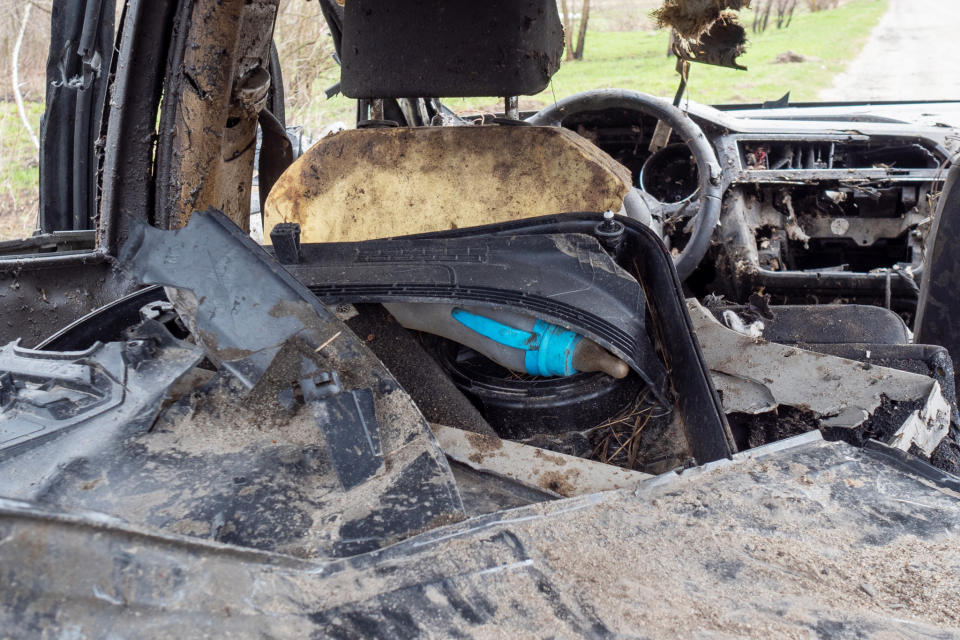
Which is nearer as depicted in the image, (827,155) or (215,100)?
(215,100)

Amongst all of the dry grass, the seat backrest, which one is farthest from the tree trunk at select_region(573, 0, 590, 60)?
the dry grass

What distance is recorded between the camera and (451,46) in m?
2.12

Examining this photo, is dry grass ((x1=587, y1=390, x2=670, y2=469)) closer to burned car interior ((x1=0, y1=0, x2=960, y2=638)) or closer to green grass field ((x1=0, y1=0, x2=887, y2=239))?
burned car interior ((x1=0, y1=0, x2=960, y2=638))

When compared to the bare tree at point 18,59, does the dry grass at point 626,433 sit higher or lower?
lower

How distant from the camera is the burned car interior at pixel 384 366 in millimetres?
922

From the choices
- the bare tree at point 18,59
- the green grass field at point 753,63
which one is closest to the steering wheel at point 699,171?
the bare tree at point 18,59

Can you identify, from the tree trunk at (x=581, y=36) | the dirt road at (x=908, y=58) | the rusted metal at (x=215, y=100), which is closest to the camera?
the rusted metal at (x=215, y=100)

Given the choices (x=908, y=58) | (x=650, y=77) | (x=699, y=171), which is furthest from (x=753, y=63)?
(x=699, y=171)

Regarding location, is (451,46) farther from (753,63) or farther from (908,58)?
(908,58)

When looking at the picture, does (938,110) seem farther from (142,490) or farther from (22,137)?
(22,137)

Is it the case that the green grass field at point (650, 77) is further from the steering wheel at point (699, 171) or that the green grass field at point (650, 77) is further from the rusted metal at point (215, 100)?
the rusted metal at point (215, 100)

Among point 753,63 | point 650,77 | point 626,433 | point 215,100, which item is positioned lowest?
point 626,433

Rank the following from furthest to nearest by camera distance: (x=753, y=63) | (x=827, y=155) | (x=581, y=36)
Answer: (x=753, y=63) → (x=581, y=36) → (x=827, y=155)

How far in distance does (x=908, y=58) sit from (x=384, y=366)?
50.6ft
